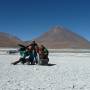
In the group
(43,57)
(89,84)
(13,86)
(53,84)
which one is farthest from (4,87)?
(43,57)

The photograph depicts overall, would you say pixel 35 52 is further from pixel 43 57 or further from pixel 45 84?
pixel 45 84

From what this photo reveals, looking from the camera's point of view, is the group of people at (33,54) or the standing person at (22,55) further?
the standing person at (22,55)

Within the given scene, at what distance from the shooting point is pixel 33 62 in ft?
65.6

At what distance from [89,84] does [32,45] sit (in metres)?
10.1

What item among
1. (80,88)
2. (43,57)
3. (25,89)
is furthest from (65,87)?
(43,57)

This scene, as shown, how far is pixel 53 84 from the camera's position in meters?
10.2

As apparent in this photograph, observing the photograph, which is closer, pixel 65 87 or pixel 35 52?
pixel 65 87

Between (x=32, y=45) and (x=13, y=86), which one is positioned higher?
(x=32, y=45)

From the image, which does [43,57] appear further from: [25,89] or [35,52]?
[25,89]

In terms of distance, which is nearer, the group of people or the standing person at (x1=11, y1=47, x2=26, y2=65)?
the group of people

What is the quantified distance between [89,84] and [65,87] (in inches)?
38.6

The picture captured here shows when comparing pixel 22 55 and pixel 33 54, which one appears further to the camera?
pixel 22 55

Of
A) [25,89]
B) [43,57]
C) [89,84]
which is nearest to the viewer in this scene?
[25,89]

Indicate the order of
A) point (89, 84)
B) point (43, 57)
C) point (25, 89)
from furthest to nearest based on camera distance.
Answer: point (43, 57), point (89, 84), point (25, 89)
